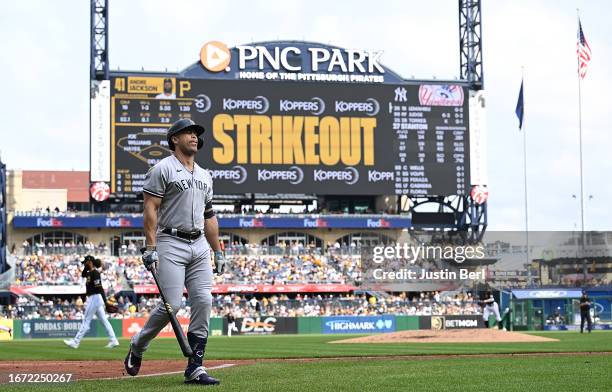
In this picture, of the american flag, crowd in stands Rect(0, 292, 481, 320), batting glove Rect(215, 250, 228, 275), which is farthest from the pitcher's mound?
the american flag

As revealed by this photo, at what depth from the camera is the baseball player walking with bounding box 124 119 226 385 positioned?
357 inches

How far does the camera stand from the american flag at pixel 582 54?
168 feet

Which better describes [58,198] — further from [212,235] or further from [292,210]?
[212,235]

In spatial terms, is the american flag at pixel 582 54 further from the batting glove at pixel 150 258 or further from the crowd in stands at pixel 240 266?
the batting glove at pixel 150 258

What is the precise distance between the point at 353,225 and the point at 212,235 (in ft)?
154

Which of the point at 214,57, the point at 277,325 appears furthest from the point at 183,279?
the point at 214,57

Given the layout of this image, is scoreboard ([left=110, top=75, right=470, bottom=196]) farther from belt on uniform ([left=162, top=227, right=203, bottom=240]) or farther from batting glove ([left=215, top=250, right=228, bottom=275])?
belt on uniform ([left=162, top=227, right=203, bottom=240])

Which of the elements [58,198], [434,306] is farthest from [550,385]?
[58,198]

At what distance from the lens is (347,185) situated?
170 ft

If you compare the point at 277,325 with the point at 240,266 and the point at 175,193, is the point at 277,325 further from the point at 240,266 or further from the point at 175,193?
the point at 175,193

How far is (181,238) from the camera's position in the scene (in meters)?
9.19

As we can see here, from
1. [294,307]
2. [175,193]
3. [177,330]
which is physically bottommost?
[294,307]

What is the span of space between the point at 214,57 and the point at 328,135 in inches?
271

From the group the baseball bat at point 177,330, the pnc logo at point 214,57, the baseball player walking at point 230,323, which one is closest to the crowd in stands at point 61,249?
the pnc logo at point 214,57
